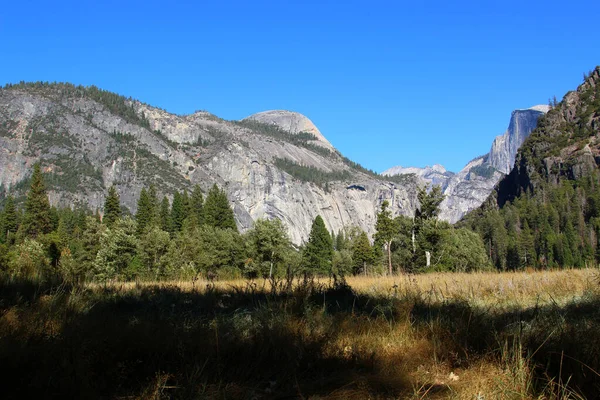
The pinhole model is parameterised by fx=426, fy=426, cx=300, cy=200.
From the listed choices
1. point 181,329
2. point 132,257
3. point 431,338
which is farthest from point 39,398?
point 132,257

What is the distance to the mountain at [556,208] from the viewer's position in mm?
115625

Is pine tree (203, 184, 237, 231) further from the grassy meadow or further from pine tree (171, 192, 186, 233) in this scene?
the grassy meadow

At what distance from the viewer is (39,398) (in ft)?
9.10

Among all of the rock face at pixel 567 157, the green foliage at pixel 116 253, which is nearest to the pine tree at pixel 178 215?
the green foliage at pixel 116 253

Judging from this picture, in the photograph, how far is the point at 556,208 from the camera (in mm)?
145125

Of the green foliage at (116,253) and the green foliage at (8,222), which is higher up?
the green foliage at (8,222)

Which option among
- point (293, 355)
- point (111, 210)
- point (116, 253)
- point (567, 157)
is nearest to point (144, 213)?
point (111, 210)

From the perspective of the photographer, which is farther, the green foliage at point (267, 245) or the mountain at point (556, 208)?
the mountain at point (556, 208)

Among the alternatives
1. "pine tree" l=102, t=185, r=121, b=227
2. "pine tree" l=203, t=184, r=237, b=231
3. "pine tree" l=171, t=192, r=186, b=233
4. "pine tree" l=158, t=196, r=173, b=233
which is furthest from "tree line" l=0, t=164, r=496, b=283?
"pine tree" l=171, t=192, r=186, b=233

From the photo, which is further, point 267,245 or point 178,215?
point 178,215

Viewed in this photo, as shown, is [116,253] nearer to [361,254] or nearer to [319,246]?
[319,246]

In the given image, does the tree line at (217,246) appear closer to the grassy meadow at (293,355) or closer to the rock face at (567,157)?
the grassy meadow at (293,355)

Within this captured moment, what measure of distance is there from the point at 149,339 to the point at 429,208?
149 ft

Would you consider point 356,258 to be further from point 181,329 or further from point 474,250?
point 181,329
